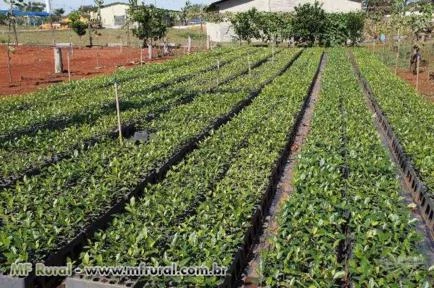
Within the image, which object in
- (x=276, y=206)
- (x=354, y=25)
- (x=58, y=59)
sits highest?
(x=354, y=25)

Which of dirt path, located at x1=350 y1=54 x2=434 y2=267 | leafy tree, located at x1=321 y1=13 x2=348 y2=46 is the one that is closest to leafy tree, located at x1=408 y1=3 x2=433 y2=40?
dirt path, located at x1=350 y1=54 x2=434 y2=267

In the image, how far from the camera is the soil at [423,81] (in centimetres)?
1725

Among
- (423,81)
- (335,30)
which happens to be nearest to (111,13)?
(335,30)

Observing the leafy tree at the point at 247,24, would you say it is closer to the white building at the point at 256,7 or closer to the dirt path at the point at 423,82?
the white building at the point at 256,7

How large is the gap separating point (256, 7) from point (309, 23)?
12.0 metres

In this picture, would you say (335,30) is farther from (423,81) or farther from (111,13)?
(111,13)

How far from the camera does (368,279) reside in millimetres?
4223

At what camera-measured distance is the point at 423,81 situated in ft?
66.9

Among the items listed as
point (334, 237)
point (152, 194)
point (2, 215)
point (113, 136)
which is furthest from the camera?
point (113, 136)

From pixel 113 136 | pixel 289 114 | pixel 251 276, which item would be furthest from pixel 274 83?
pixel 251 276

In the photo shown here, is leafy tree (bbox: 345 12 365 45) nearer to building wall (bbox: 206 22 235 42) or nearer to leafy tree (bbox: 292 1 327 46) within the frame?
leafy tree (bbox: 292 1 327 46)

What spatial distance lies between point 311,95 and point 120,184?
11.1m

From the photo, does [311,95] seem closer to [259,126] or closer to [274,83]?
[274,83]

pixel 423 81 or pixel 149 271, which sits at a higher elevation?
pixel 423 81
